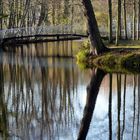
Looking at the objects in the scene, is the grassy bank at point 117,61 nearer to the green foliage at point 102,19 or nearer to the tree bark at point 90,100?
the tree bark at point 90,100

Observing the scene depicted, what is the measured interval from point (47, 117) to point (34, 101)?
254 centimetres

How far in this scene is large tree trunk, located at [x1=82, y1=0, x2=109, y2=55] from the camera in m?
27.2

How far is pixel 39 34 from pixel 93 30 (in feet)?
72.2

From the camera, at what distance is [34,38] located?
50.3 m

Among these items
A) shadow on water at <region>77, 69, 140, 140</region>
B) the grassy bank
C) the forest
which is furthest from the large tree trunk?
shadow on water at <region>77, 69, 140, 140</region>

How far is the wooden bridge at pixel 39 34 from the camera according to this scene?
151 ft

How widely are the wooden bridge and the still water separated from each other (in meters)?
22.2

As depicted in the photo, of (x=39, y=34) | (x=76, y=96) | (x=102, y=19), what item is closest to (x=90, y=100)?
(x=76, y=96)

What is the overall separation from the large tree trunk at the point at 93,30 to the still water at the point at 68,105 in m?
3.33

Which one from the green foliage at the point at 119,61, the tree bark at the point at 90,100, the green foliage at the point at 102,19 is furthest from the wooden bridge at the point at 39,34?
the tree bark at the point at 90,100

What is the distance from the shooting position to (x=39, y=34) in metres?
49.2

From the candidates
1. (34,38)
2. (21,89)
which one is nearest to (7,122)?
(21,89)

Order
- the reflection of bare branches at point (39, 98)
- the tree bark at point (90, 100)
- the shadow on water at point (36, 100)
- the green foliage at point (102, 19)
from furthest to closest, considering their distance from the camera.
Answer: the green foliage at point (102, 19), the reflection of bare branches at point (39, 98), the shadow on water at point (36, 100), the tree bark at point (90, 100)

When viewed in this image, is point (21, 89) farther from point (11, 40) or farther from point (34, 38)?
point (34, 38)
